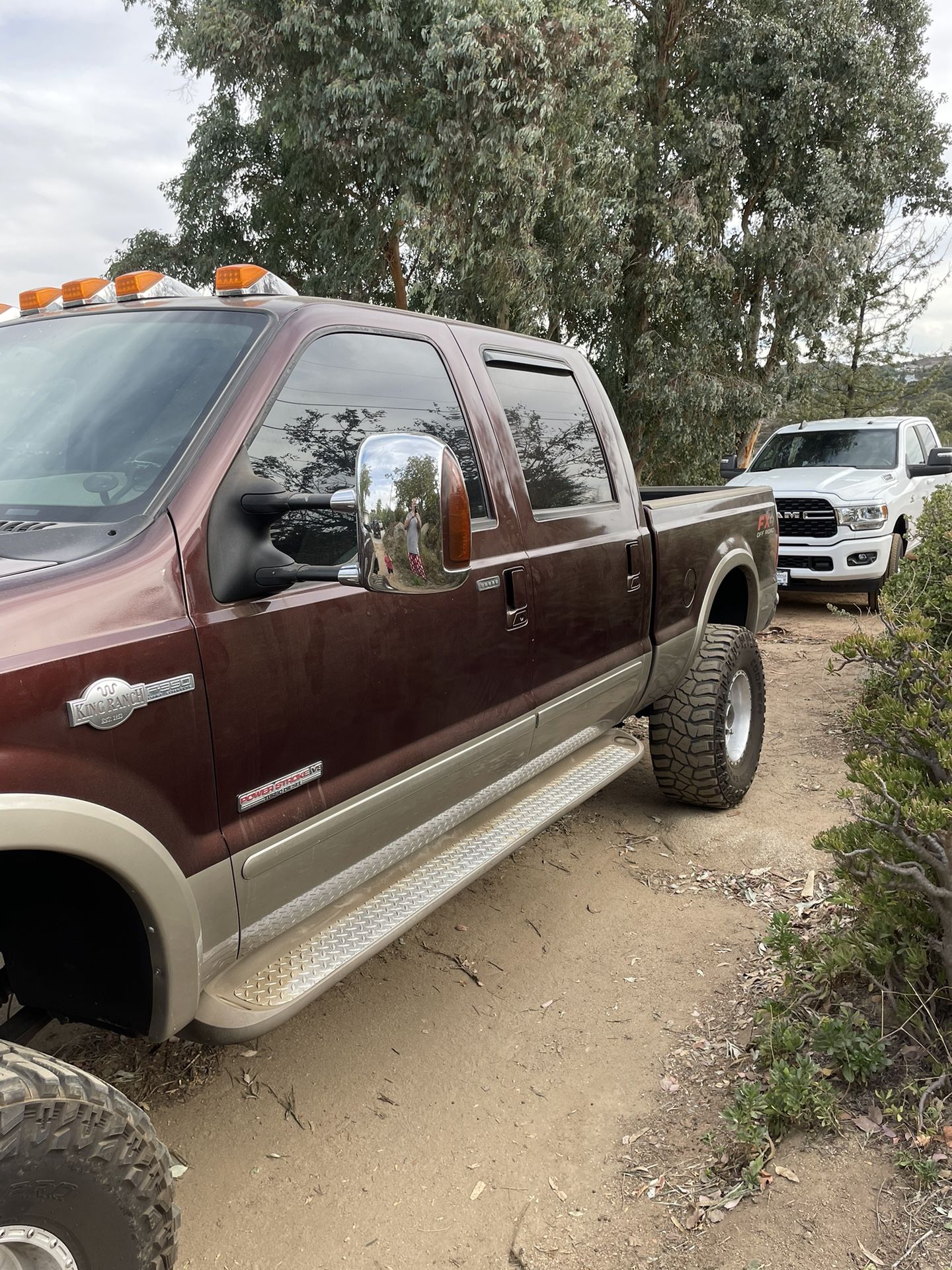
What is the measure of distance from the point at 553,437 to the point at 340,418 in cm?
125

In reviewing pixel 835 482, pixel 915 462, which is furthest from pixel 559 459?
pixel 915 462

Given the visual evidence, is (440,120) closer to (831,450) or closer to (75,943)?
(831,450)

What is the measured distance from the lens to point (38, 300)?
2.98m

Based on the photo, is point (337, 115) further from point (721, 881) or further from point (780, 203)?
point (721, 881)

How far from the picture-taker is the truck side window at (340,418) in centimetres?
229

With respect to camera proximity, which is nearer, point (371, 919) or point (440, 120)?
point (371, 919)

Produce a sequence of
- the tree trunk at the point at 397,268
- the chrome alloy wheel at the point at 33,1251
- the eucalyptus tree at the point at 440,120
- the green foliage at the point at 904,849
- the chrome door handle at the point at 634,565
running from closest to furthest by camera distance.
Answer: the chrome alloy wheel at the point at 33,1251
the green foliage at the point at 904,849
the chrome door handle at the point at 634,565
the eucalyptus tree at the point at 440,120
the tree trunk at the point at 397,268

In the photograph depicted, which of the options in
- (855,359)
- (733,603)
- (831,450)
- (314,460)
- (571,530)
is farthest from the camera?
(855,359)

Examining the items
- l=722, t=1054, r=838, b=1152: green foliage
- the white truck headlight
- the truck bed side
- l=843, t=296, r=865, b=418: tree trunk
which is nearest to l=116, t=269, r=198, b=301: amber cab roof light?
the truck bed side

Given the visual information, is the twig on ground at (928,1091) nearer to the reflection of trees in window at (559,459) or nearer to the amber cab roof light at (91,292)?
the reflection of trees in window at (559,459)

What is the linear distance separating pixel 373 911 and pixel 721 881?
2131mm

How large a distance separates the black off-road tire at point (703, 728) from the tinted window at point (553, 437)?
110cm

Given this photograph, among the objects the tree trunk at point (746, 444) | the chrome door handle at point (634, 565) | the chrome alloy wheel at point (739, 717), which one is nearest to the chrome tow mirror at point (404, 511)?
the chrome door handle at point (634, 565)

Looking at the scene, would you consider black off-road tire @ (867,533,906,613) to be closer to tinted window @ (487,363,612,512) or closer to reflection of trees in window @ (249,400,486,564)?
tinted window @ (487,363,612,512)
